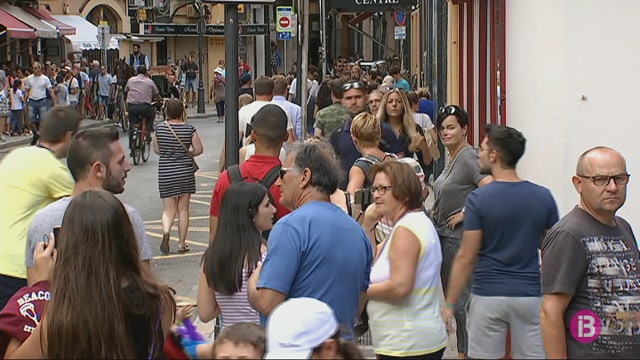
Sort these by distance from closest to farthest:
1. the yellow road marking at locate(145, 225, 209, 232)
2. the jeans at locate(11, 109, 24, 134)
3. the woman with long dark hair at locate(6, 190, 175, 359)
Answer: the woman with long dark hair at locate(6, 190, 175, 359) < the yellow road marking at locate(145, 225, 209, 232) < the jeans at locate(11, 109, 24, 134)

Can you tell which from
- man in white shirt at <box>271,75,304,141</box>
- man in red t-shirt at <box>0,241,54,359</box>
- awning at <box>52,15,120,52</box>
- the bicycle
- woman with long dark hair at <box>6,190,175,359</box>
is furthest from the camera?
awning at <box>52,15,120,52</box>

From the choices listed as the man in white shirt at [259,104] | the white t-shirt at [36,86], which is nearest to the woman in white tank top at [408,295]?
the man in white shirt at [259,104]

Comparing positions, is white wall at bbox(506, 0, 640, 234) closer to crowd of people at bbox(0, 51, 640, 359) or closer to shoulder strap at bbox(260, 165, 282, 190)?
crowd of people at bbox(0, 51, 640, 359)

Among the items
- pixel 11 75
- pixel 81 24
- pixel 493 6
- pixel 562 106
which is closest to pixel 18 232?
pixel 562 106

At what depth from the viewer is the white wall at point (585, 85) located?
855cm

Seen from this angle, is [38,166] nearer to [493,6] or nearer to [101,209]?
[101,209]

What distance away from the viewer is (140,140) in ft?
73.2

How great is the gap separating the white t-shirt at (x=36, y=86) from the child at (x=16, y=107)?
29 cm

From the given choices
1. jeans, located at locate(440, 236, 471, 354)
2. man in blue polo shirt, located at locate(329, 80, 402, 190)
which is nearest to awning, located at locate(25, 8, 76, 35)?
man in blue polo shirt, located at locate(329, 80, 402, 190)

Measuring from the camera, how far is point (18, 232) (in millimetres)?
6441

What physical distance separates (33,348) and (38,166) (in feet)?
7.44

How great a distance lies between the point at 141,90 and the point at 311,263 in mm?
16990

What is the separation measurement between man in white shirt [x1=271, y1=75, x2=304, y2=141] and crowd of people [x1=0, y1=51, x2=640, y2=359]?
5428mm

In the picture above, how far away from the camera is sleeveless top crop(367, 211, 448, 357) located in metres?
5.52
